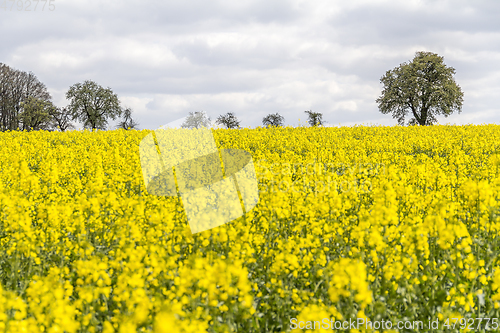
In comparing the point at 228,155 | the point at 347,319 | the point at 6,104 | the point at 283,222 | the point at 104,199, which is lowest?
the point at 347,319

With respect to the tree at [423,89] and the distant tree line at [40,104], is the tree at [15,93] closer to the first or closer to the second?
the distant tree line at [40,104]

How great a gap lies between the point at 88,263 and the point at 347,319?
264 cm

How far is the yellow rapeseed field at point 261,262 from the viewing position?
3156mm

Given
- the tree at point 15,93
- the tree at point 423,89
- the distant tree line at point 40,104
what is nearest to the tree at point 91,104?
the distant tree line at point 40,104

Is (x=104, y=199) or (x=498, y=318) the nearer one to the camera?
(x=498, y=318)

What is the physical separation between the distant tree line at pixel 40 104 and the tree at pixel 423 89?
4080cm

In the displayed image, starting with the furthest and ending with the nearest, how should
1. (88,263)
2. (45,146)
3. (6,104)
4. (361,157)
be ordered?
1. (6,104)
2. (45,146)
3. (361,157)
4. (88,263)

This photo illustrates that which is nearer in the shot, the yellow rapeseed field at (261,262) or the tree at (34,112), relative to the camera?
the yellow rapeseed field at (261,262)

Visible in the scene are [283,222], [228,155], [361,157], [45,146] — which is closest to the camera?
[283,222]

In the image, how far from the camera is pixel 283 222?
613 cm

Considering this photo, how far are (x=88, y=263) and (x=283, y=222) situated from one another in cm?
338

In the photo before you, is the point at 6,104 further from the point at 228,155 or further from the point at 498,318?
the point at 498,318

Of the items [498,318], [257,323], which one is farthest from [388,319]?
[257,323]

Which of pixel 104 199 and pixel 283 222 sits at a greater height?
pixel 104 199
